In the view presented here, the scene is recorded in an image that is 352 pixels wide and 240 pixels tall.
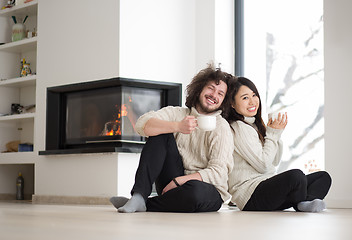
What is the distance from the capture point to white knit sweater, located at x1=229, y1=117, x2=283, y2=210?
3170 mm

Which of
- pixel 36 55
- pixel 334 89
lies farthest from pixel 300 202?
pixel 36 55

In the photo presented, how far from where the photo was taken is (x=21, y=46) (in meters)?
6.38

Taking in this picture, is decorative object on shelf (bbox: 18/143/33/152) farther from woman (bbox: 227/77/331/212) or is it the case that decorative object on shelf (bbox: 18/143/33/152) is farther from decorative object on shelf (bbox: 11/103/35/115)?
woman (bbox: 227/77/331/212)

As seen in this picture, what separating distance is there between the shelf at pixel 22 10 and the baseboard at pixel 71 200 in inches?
77.5

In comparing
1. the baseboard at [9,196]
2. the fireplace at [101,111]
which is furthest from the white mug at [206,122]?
the baseboard at [9,196]

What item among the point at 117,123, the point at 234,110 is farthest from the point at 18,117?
the point at 234,110

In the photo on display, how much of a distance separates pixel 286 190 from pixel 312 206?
192 millimetres

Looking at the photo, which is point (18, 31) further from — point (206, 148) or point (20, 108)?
point (206, 148)

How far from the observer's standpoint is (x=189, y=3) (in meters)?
5.69

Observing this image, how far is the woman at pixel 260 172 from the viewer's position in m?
3.07

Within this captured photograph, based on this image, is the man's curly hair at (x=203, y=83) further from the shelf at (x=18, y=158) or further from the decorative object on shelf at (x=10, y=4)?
the decorative object on shelf at (x=10, y=4)

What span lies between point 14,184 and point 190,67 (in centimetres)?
249

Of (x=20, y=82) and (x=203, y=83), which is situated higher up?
(x=20, y=82)

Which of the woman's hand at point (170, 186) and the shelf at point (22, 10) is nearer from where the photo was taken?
the woman's hand at point (170, 186)
